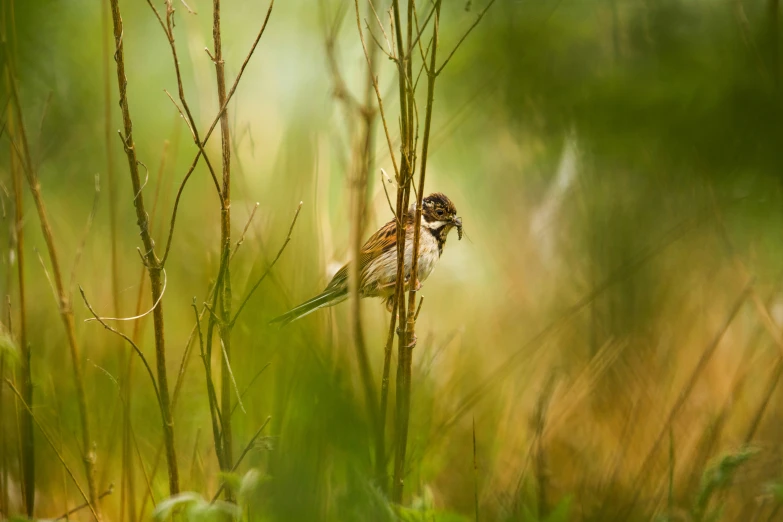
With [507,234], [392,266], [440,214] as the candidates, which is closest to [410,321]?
[440,214]

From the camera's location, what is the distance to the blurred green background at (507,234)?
2.73 meters

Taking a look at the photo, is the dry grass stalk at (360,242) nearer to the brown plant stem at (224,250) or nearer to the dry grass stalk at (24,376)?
the brown plant stem at (224,250)

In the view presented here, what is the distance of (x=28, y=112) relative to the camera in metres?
3.59

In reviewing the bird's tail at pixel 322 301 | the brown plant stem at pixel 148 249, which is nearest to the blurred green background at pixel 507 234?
the bird's tail at pixel 322 301

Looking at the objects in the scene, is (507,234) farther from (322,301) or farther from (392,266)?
(322,301)

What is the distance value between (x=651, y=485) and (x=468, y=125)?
2.01 meters

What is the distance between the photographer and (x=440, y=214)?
3.17 meters

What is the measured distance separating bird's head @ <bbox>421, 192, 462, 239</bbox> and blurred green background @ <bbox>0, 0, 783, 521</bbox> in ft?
0.82

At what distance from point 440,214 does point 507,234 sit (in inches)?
33.8

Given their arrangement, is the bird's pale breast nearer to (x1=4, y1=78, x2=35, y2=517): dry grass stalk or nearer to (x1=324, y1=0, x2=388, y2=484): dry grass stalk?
(x1=324, y1=0, x2=388, y2=484): dry grass stalk

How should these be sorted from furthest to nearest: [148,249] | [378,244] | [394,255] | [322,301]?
[378,244], [394,255], [322,301], [148,249]

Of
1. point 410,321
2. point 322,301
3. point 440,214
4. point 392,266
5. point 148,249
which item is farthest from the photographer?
point 392,266

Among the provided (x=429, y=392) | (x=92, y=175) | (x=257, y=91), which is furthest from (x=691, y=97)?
(x=92, y=175)

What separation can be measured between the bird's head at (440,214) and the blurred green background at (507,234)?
9.8 inches
